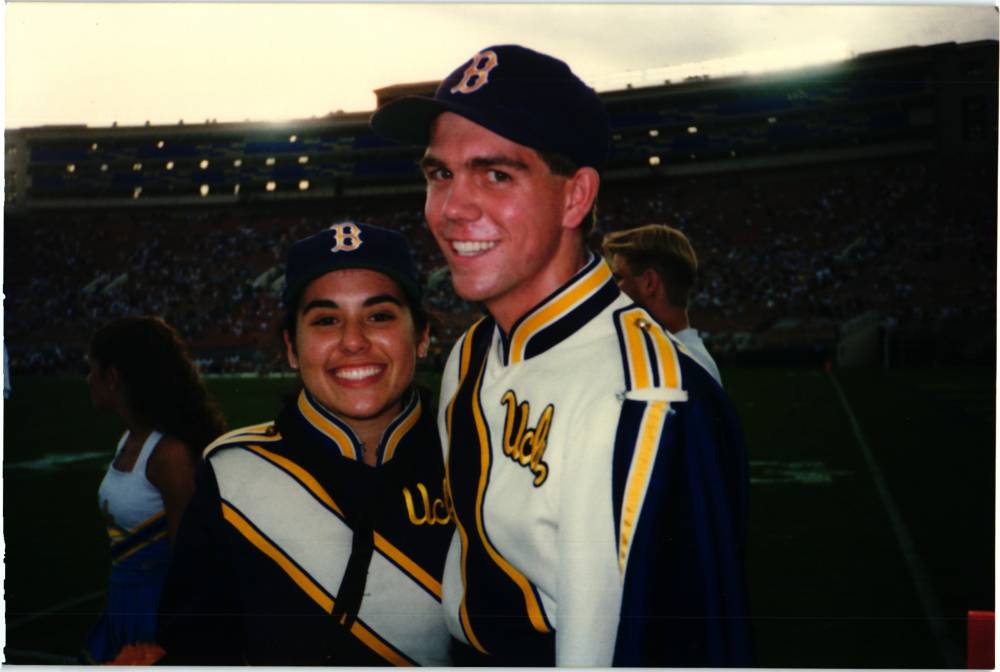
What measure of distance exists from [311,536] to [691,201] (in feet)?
5.70

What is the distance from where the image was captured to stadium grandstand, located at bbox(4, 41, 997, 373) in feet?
10.3

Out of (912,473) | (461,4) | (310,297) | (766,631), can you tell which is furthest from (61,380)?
(912,473)

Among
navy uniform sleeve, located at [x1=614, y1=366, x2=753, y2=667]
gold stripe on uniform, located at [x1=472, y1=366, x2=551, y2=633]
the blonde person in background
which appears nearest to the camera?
navy uniform sleeve, located at [x1=614, y1=366, x2=753, y2=667]

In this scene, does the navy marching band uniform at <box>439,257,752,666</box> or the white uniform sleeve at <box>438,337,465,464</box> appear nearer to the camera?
the navy marching band uniform at <box>439,257,752,666</box>

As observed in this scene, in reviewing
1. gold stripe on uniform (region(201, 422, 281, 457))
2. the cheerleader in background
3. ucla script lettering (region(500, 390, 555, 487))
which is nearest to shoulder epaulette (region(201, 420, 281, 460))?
gold stripe on uniform (region(201, 422, 281, 457))

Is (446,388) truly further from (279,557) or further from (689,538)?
(689,538)

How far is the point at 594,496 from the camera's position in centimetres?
210

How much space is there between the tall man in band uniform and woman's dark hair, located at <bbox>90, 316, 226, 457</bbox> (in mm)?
784

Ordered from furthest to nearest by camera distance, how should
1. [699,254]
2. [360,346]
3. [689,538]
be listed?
[699,254]
[360,346]
[689,538]

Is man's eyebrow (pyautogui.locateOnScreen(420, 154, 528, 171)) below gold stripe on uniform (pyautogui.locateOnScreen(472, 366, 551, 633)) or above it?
above

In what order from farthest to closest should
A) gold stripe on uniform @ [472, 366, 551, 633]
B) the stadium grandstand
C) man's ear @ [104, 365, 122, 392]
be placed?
the stadium grandstand → man's ear @ [104, 365, 122, 392] → gold stripe on uniform @ [472, 366, 551, 633]

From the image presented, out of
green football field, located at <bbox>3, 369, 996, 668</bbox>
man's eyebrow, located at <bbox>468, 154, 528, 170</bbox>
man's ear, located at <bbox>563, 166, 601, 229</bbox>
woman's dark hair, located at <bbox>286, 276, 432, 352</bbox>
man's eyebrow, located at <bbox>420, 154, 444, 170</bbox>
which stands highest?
man's eyebrow, located at <bbox>420, 154, 444, 170</bbox>

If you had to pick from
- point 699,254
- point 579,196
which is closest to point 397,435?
point 579,196

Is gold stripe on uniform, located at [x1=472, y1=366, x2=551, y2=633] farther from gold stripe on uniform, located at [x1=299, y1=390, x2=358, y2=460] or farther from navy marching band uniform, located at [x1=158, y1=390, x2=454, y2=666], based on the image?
gold stripe on uniform, located at [x1=299, y1=390, x2=358, y2=460]
